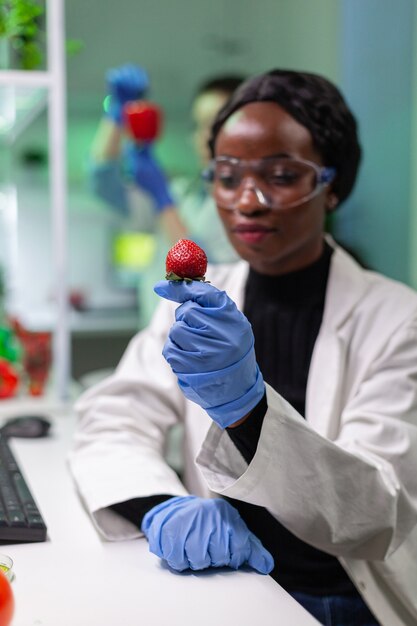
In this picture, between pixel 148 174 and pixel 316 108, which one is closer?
pixel 316 108

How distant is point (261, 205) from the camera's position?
1255 millimetres

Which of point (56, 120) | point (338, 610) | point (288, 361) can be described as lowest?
point (338, 610)

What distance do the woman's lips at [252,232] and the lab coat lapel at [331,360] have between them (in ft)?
0.62

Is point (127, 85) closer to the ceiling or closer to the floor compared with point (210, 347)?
closer to the ceiling

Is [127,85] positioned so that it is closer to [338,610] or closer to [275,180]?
[275,180]

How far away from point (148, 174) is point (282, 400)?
151 centimetres

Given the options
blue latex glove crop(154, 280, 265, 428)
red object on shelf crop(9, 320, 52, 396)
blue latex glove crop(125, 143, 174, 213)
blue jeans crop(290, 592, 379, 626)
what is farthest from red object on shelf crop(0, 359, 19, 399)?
blue latex glove crop(154, 280, 265, 428)

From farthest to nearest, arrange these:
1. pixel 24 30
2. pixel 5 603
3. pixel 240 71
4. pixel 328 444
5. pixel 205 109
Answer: pixel 240 71 < pixel 205 109 < pixel 24 30 < pixel 328 444 < pixel 5 603

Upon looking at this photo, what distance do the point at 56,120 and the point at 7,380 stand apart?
71cm

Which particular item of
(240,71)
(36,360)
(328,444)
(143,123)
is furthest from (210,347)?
(240,71)

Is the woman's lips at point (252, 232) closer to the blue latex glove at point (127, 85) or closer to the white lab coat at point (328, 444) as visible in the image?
the white lab coat at point (328, 444)

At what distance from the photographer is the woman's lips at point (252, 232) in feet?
4.16

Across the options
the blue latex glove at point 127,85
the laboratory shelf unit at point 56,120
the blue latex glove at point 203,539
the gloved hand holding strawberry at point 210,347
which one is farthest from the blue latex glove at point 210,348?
the blue latex glove at point 127,85

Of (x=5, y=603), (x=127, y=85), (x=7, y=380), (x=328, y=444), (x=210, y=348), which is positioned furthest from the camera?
(x=127, y=85)
